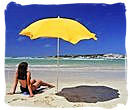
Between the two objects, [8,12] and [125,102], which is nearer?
[125,102]

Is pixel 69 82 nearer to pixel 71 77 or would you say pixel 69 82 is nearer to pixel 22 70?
pixel 71 77

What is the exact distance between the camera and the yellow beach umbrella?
4461mm

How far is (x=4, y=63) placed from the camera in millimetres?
4801

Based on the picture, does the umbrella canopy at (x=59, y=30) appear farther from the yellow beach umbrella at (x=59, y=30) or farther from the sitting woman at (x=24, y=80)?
the sitting woman at (x=24, y=80)

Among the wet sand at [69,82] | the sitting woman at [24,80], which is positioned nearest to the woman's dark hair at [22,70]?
the sitting woman at [24,80]

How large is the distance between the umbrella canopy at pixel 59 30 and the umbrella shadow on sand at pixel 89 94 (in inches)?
26.7

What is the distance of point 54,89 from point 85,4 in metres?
1.16

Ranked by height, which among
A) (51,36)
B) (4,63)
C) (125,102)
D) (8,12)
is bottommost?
(125,102)

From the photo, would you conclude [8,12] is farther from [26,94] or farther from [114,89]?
[114,89]

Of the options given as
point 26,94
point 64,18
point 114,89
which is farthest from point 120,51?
point 26,94

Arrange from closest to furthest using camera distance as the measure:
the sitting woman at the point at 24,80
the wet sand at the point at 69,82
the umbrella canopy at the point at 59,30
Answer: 1. the umbrella canopy at the point at 59,30
2. the wet sand at the point at 69,82
3. the sitting woman at the point at 24,80

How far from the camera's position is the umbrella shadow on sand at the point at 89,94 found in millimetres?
4622

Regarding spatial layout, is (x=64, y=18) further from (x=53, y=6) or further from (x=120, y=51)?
(x=120, y=51)

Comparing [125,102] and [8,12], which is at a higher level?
[8,12]
